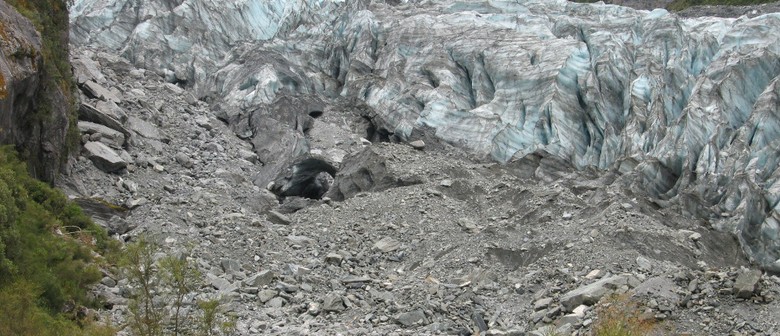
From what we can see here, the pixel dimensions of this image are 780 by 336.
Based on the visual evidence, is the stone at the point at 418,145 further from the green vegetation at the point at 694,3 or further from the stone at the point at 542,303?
the green vegetation at the point at 694,3

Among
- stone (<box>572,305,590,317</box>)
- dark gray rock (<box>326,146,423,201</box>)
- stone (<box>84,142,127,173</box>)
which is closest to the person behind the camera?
stone (<box>572,305,590,317</box>)

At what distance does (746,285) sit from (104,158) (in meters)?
22.8

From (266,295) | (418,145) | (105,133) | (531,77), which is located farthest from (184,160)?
(531,77)

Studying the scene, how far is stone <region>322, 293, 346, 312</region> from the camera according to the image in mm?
21303

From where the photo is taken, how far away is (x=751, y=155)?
31.5 metres

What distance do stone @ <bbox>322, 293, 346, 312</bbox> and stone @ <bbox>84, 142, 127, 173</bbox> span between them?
1297cm

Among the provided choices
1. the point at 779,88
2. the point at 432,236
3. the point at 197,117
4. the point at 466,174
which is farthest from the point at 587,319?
the point at 197,117

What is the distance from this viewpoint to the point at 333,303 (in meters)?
21.4

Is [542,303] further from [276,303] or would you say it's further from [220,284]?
[220,284]

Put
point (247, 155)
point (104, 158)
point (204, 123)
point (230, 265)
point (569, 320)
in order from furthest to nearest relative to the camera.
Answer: point (204, 123) < point (247, 155) < point (104, 158) < point (230, 265) < point (569, 320)

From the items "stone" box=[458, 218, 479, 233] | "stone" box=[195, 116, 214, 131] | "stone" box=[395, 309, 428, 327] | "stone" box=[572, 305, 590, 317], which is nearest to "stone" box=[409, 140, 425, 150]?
"stone" box=[458, 218, 479, 233]

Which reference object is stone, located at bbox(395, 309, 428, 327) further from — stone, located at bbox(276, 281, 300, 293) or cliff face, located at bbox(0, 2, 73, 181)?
cliff face, located at bbox(0, 2, 73, 181)

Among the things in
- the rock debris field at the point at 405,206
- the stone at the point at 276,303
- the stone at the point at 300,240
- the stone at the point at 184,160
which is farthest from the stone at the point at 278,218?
the stone at the point at 276,303

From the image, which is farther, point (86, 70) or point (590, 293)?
point (86, 70)
